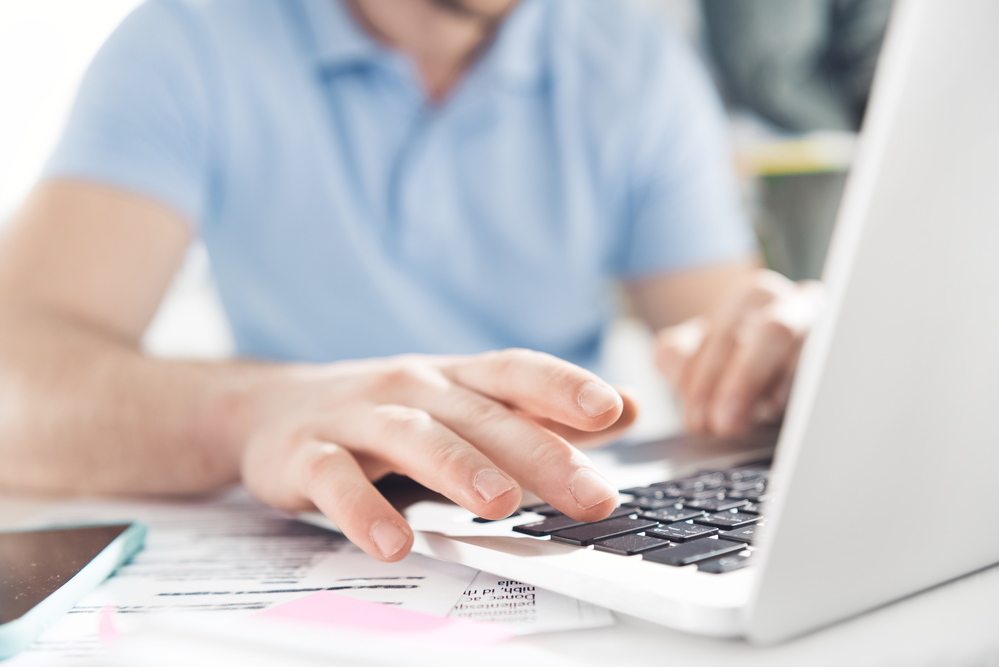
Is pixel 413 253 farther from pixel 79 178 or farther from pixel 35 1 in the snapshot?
pixel 35 1

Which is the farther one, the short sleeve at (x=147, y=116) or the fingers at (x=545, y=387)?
the short sleeve at (x=147, y=116)

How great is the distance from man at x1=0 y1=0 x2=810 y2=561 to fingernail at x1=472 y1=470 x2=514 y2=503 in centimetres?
3

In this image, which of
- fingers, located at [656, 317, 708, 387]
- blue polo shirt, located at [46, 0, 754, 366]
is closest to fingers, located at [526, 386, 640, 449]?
fingers, located at [656, 317, 708, 387]

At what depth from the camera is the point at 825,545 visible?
205mm

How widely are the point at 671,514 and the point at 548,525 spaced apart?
6 centimetres

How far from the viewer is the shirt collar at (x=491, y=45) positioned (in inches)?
36.9

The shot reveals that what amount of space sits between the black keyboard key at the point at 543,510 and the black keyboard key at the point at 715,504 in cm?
6

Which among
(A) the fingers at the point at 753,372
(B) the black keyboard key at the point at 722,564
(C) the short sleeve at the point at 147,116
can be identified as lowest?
(B) the black keyboard key at the point at 722,564

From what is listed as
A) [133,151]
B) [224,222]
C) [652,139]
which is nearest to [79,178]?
[133,151]

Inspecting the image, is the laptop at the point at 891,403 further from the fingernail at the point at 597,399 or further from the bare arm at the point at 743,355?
the bare arm at the point at 743,355

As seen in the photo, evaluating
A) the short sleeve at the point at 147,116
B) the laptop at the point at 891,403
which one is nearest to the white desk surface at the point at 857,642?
the laptop at the point at 891,403

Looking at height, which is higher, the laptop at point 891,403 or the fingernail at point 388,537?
the laptop at point 891,403

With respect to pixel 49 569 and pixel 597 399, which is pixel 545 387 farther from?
pixel 49 569

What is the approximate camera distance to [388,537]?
1.01 feet
